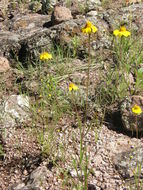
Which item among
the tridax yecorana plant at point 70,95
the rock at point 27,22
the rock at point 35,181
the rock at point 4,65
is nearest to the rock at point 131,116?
the tridax yecorana plant at point 70,95

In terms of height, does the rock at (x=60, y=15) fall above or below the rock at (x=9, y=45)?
above

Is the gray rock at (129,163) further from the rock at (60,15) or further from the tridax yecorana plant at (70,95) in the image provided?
the rock at (60,15)

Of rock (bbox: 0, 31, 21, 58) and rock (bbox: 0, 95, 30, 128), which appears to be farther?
rock (bbox: 0, 31, 21, 58)

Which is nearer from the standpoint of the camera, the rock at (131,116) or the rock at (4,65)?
the rock at (131,116)

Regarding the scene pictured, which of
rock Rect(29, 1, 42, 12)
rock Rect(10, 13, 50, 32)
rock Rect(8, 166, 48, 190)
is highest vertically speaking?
rock Rect(29, 1, 42, 12)

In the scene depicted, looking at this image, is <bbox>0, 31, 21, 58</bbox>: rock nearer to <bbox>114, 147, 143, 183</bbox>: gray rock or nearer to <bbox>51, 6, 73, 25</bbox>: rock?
<bbox>51, 6, 73, 25</bbox>: rock

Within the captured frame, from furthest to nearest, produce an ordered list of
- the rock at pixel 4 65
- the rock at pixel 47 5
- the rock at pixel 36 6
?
the rock at pixel 36 6 → the rock at pixel 47 5 → the rock at pixel 4 65

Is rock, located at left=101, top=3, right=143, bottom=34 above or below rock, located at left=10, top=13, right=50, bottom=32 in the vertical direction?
above

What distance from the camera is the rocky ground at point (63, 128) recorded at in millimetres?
2023

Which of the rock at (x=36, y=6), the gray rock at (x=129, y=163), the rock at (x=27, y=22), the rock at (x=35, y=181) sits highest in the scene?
the rock at (x=36, y=6)

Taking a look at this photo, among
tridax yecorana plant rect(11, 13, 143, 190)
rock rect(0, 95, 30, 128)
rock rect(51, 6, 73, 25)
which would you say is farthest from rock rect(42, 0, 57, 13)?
rock rect(0, 95, 30, 128)

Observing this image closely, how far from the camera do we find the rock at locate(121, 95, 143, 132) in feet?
7.40

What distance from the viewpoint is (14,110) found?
2652 millimetres

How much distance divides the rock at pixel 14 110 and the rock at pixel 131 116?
2.82 feet
